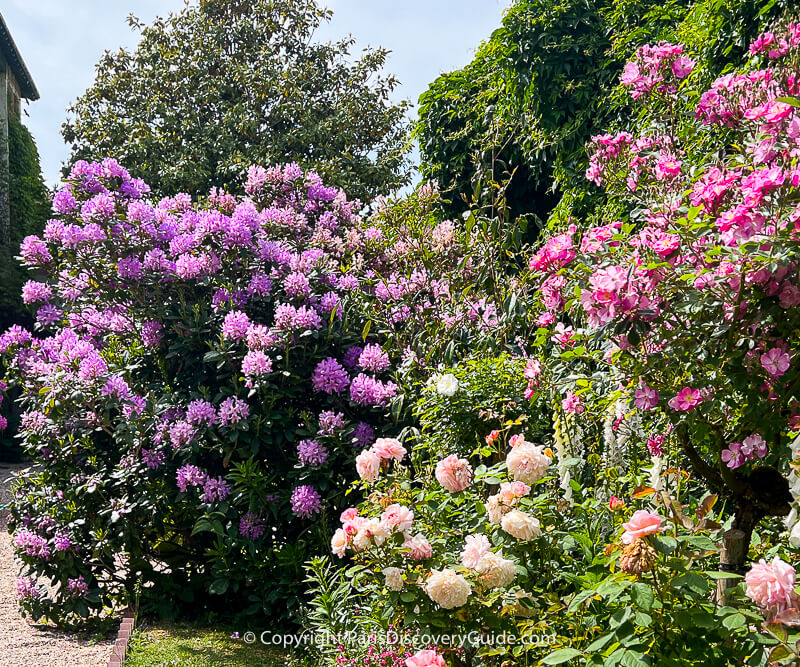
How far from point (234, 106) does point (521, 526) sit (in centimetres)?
1194

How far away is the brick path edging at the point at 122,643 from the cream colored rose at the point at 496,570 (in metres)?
2.26

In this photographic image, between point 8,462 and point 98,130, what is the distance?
605 cm

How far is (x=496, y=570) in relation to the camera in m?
2.01

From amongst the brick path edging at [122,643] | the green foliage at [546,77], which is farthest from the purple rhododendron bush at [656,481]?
the green foliage at [546,77]

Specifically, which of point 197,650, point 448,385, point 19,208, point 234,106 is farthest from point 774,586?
point 19,208

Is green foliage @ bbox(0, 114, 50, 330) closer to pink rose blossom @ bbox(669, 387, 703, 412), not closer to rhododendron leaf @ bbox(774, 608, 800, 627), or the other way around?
pink rose blossom @ bbox(669, 387, 703, 412)

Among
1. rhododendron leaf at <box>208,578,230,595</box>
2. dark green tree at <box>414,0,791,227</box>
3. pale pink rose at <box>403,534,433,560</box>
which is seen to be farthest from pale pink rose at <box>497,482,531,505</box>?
dark green tree at <box>414,0,791,227</box>

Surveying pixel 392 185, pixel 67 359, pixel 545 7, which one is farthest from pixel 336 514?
pixel 392 185

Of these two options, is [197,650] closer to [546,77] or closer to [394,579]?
[394,579]

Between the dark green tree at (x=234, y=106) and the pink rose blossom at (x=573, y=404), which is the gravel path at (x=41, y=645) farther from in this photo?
the dark green tree at (x=234, y=106)

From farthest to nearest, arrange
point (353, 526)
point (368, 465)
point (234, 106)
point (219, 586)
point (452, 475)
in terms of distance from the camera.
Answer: point (234, 106)
point (219, 586)
point (368, 465)
point (452, 475)
point (353, 526)

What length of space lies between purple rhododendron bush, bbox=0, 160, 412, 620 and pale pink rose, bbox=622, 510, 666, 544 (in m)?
2.62

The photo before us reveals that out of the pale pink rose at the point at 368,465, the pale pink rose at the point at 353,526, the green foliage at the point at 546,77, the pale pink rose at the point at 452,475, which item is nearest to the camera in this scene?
the pale pink rose at the point at 353,526

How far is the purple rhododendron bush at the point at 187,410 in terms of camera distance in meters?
4.14
